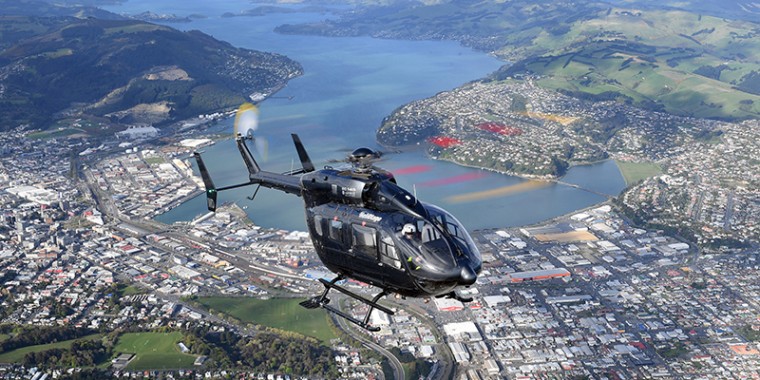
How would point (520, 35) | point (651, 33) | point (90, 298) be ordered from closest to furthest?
point (90, 298) → point (651, 33) → point (520, 35)

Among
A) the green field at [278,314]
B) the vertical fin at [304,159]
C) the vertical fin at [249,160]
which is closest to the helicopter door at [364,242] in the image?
the vertical fin at [304,159]

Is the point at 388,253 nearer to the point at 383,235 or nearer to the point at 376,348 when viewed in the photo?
the point at 383,235

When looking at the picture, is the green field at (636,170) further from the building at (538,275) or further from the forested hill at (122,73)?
the forested hill at (122,73)

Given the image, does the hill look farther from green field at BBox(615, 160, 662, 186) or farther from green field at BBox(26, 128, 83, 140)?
green field at BBox(26, 128, 83, 140)

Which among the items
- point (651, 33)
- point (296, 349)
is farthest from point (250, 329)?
point (651, 33)

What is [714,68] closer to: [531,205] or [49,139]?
[531,205]

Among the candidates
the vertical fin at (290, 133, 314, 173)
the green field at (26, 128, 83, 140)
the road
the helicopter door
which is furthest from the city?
the helicopter door
